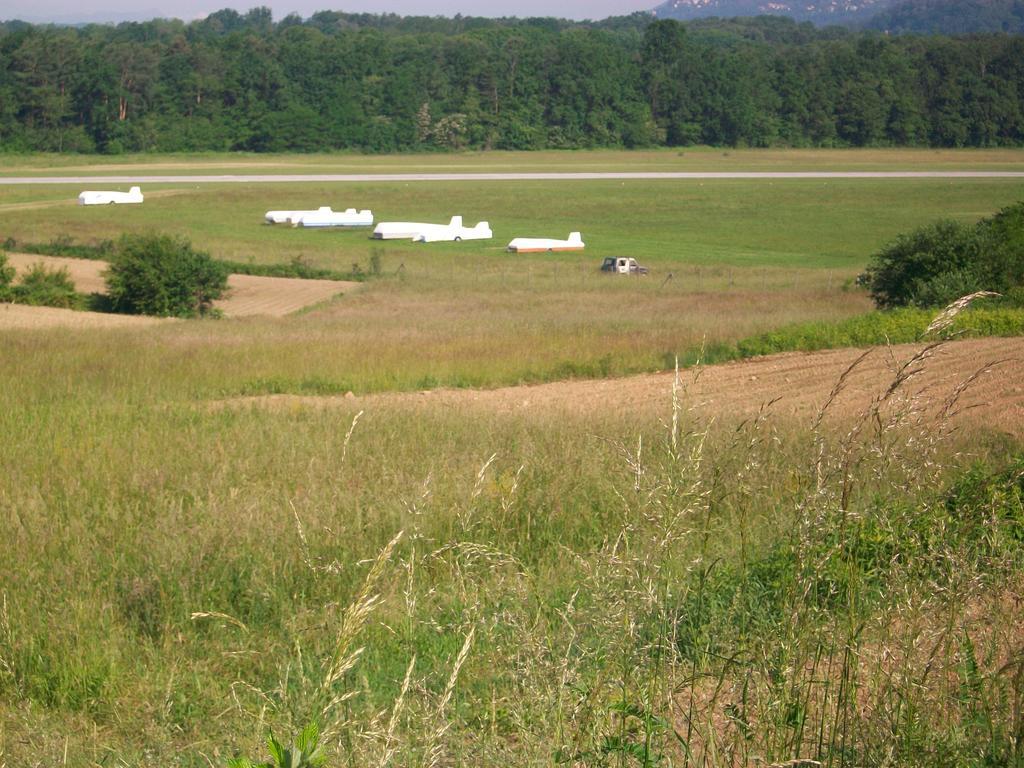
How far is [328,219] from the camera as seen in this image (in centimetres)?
5975

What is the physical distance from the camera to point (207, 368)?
17500mm

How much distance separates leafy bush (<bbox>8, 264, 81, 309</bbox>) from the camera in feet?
108

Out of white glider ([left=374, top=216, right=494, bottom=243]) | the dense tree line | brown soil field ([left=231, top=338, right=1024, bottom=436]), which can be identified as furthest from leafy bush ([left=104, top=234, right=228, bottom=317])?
the dense tree line

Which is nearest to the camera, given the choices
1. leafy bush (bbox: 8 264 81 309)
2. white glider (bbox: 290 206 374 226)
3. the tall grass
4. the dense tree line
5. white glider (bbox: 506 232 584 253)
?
the tall grass

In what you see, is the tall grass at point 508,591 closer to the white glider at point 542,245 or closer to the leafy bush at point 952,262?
the leafy bush at point 952,262

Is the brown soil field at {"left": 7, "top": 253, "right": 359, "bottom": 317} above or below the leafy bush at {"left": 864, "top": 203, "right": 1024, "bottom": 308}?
below

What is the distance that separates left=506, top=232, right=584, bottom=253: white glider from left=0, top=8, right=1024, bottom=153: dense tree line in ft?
235

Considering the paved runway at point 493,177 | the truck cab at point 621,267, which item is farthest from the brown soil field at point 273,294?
the paved runway at point 493,177

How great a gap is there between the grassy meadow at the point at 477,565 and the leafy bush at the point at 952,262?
4.30 metres

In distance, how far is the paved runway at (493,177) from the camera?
83.8 m

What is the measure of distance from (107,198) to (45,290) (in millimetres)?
36531

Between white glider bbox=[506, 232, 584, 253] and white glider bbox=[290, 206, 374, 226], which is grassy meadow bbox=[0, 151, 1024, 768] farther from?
white glider bbox=[290, 206, 374, 226]

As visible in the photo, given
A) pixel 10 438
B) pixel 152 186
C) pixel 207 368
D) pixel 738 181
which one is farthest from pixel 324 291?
pixel 738 181

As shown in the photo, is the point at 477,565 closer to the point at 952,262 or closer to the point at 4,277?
the point at 952,262
